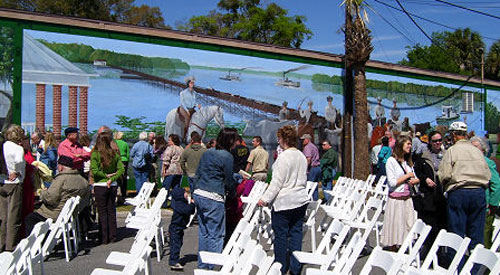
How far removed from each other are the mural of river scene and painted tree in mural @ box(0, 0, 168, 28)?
25666 mm

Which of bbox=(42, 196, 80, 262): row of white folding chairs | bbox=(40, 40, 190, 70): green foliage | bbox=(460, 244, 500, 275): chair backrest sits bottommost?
bbox=(42, 196, 80, 262): row of white folding chairs

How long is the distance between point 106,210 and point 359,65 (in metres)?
9.90

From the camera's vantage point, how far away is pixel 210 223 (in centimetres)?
667

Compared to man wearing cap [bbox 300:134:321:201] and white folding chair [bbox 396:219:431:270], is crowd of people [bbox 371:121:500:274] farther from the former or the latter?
man wearing cap [bbox 300:134:321:201]

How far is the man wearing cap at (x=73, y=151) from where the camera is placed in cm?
834

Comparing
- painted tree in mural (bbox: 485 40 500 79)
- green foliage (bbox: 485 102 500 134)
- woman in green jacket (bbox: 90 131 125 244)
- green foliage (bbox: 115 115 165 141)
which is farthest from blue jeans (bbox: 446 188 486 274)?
painted tree in mural (bbox: 485 40 500 79)

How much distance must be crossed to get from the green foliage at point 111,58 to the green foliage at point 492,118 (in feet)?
50.3

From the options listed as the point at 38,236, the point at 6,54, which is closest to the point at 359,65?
the point at 6,54

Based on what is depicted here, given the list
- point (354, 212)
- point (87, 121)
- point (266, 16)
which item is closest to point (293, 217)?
point (354, 212)

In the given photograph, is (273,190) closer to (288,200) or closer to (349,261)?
(288,200)

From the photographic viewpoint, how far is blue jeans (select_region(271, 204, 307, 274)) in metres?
6.44

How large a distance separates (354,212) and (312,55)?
10553 mm

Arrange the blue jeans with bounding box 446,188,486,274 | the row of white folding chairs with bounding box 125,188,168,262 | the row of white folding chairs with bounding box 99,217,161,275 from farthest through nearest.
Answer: the row of white folding chairs with bounding box 125,188,168,262
the blue jeans with bounding box 446,188,486,274
the row of white folding chairs with bounding box 99,217,161,275

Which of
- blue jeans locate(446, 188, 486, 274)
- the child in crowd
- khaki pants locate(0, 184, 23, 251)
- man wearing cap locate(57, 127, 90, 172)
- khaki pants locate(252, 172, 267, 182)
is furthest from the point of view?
khaki pants locate(252, 172, 267, 182)
